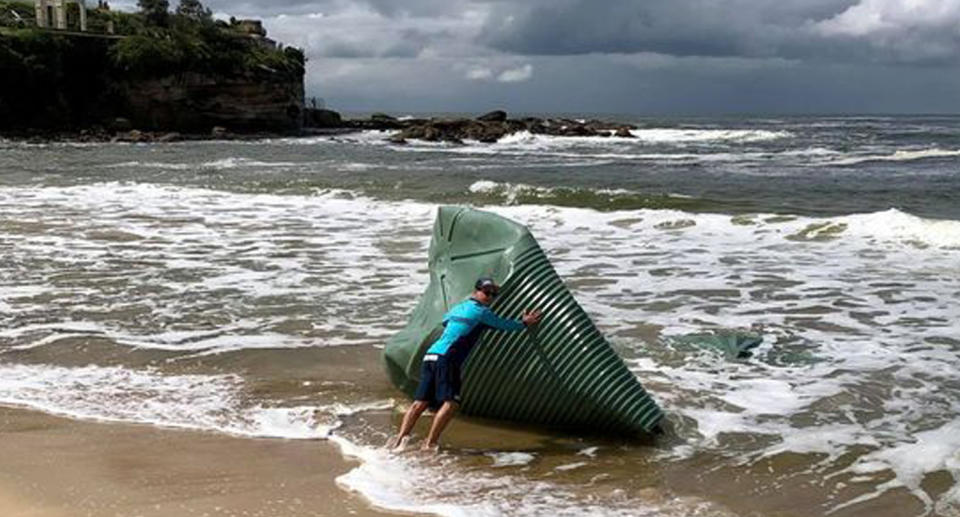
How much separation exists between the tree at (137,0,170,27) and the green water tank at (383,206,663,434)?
78153 millimetres

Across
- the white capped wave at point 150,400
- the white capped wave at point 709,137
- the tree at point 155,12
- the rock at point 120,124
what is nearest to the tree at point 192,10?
the tree at point 155,12

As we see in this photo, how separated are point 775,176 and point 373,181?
11.6 m

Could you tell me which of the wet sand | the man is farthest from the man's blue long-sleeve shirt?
the wet sand

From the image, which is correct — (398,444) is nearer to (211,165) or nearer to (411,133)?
(211,165)

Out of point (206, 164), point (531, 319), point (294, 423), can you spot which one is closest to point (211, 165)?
point (206, 164)

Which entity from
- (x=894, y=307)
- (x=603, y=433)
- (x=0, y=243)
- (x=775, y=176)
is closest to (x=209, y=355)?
(x=603, y=433)

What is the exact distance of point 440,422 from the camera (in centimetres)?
592

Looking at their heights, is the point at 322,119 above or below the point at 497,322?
above

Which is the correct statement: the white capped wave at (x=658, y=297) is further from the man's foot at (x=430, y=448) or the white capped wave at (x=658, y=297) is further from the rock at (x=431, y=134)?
the rock at (x=431, y=134)

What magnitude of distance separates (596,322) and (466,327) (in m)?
→ 3.50

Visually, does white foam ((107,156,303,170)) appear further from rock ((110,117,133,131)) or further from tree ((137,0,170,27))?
tree ((137,0,170,27))

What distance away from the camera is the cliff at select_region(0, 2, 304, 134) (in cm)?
6359

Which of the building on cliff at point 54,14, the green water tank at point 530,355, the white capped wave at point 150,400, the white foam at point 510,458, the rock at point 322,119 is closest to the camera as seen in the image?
the white foam at point 510,458

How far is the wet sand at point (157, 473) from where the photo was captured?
191 inches
